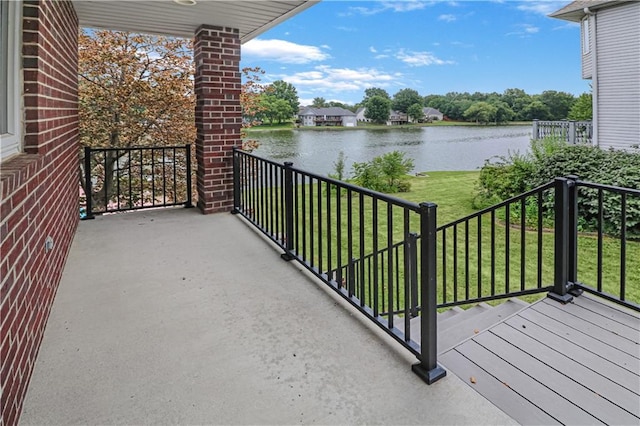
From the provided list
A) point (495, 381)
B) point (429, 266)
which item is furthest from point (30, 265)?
point (495, 381)

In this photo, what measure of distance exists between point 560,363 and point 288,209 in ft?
6.61

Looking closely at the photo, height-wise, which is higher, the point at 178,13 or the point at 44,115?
the point at 178,13

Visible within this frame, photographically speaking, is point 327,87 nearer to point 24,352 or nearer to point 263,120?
point 263,120

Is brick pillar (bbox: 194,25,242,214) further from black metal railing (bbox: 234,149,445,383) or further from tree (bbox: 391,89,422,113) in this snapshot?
tree (bbox: 391,89,422,113)

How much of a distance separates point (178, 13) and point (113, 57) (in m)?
3.68

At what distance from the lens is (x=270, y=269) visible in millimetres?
3107

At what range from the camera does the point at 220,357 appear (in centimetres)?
193

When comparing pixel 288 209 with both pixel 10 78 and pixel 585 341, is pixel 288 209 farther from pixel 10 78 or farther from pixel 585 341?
pixel 585 341

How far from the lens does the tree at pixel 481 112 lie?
1716cm

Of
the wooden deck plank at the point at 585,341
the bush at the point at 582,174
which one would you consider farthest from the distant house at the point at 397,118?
the wooden deck plank at the point at 585,341

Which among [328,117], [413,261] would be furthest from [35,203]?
[328,117]

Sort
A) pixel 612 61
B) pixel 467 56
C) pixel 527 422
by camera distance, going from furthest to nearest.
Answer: pixel 467 56 < pixel 612 61 < pixel 527 422

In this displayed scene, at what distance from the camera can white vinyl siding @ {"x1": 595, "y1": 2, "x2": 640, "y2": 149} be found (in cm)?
1116

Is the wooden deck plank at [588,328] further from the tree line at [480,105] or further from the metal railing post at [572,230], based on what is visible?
the tree line at [480,105]
